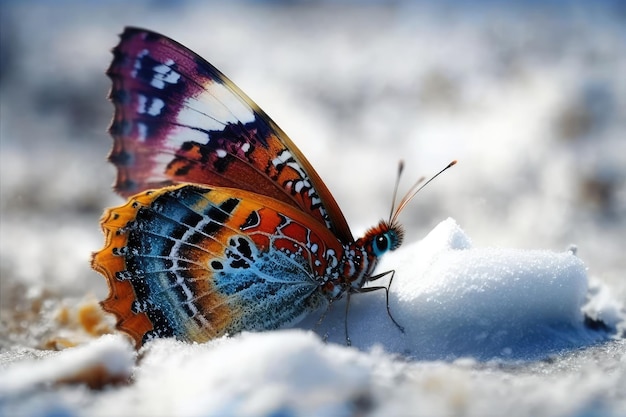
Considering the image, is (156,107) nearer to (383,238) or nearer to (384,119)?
(383,238)

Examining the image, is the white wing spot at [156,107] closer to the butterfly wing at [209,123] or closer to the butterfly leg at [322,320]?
the butterfly wing at [209,123]

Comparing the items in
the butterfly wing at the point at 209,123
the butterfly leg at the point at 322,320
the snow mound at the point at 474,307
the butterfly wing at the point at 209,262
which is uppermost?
the butterfly wing at the point at 209,123

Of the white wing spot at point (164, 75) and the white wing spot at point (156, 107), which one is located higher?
the white wing spot at point (164, 75)

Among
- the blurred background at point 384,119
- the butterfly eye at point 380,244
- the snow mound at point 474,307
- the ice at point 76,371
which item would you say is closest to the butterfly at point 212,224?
the butterfly eye at point 380,244

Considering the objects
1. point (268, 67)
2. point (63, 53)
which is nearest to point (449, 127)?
point (268, 67)

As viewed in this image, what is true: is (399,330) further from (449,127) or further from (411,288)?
(449,127)

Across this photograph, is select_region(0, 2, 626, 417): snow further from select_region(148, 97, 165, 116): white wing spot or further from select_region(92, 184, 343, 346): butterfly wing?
select_region(148, 97, 165, 116): white wing spot

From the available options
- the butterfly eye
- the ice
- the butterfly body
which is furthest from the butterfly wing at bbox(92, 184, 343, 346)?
the ice

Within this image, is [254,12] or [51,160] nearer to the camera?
[51,160]
